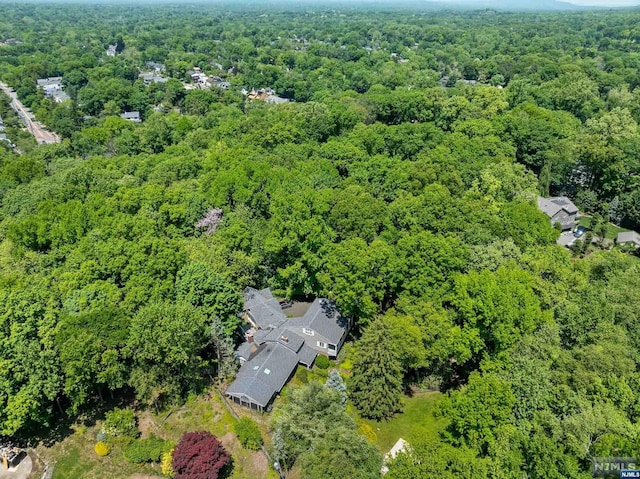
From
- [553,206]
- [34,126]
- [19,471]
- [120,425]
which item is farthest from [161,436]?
[34,126]

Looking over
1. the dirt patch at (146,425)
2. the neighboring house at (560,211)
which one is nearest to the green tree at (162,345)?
the dirt patch at (146,425)

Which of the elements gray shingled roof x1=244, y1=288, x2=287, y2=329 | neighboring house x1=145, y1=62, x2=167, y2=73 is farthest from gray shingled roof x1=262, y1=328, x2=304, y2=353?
neighboring house x1=145, y1=62, x2=167, y2=73

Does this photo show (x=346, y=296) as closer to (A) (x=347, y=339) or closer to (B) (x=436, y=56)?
(A) (x=347, y=339)

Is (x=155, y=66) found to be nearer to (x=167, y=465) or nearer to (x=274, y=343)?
(x=274, y=343)

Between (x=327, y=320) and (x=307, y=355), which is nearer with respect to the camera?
(x=307, y=355)

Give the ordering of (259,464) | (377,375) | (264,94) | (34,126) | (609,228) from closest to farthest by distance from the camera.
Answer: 1. (259,464)
2. (377,375)
3. (609,228)
4. (34,126)
5. (264,94)

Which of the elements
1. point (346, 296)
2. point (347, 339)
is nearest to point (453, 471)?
point (346, 296)
